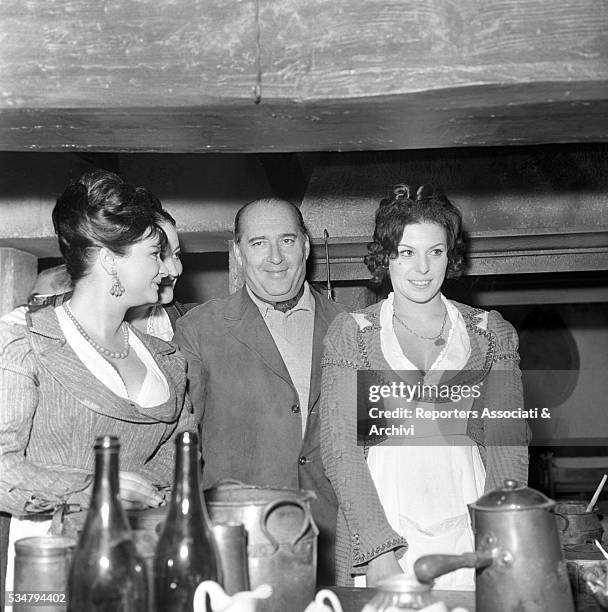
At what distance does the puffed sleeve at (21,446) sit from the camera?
212 centimetres

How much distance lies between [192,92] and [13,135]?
49 cm

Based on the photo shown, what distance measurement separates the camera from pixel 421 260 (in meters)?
2.76

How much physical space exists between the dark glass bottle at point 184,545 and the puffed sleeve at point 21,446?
66 cm

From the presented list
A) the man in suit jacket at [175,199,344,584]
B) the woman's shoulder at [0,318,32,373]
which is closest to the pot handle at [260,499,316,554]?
the woman's shoulder at [0,318,32,373]

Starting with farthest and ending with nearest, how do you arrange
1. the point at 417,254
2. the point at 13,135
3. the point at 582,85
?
1. the point at 417,254
2. the point at 13,135
3. the point at 582,85

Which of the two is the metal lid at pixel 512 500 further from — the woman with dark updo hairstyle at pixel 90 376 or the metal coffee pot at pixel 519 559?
the woman with dark updo hairstyle at pixel 90 376

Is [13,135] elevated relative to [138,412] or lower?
elevated

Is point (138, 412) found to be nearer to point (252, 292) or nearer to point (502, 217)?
point (252, 292)

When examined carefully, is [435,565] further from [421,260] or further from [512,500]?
[421,260]

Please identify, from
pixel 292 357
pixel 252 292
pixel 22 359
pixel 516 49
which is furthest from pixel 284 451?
pixel 516 49

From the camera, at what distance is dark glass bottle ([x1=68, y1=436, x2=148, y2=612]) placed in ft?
4.48

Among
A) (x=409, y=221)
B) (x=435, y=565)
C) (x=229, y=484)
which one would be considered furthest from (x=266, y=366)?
(x=435, y=565)

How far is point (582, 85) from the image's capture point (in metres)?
1.73

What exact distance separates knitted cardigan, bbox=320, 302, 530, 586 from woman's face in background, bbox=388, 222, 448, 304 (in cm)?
15
